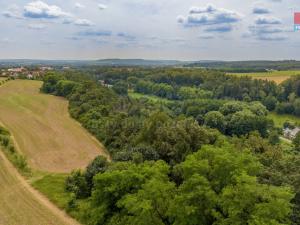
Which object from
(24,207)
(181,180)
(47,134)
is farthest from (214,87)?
(24,207)

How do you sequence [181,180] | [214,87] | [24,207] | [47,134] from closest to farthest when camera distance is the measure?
1. [181,180]
2. [24,207]
3. [47,134]
4. [214,87]

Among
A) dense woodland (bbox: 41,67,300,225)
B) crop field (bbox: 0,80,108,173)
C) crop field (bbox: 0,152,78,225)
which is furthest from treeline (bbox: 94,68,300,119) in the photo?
crop field (bbox: 0,152,78,225)

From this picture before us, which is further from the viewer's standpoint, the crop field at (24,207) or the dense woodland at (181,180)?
the crop field at (24,207)

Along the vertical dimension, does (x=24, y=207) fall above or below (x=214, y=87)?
below

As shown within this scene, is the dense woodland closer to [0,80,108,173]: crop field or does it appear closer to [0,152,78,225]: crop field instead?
[0,152,78,225]: crop field

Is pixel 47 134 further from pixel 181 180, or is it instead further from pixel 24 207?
pixel 181 180

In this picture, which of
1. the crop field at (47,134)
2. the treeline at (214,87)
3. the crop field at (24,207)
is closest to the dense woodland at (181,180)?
the crop field at (24,207)

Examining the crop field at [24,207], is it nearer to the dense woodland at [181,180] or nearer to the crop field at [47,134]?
the dense woodland at [181,180]
